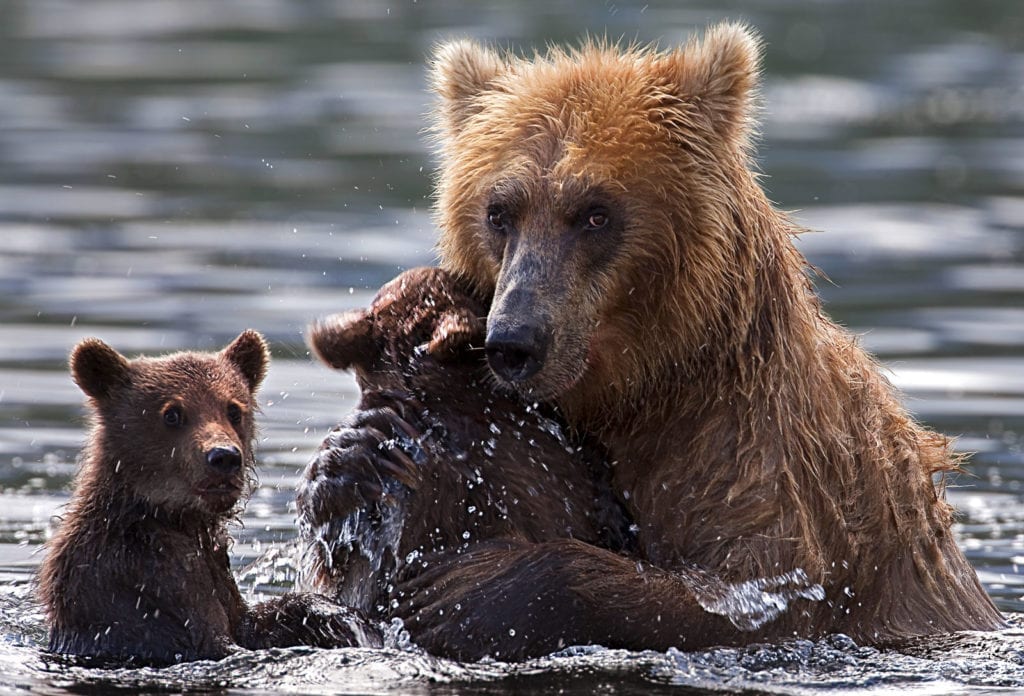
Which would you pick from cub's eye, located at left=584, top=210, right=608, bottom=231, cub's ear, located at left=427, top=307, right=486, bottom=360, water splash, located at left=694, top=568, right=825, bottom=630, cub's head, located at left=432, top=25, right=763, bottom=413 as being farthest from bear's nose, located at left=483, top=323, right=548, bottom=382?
water splash, located at left=694, top=568, right=825, bottom=630

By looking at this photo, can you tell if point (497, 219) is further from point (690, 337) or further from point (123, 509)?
point (123, 509)

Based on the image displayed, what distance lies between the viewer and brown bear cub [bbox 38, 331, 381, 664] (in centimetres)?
854

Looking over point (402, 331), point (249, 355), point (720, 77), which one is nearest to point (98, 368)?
point (249, 355)

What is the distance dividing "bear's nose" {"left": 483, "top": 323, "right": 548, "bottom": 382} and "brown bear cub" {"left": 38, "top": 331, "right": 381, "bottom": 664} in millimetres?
1258

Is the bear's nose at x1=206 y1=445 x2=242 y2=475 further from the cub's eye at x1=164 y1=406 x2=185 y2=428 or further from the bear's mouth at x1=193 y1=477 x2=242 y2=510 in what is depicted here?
the cub's eye at x1=164 y1=406 x2=185 y2=428

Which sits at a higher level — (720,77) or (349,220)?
(720,77)

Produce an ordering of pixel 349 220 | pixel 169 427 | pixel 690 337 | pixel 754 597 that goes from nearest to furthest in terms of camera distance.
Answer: pixel 754 597 → pixel 690 337 → pixel 169 427 → pixel 349 220

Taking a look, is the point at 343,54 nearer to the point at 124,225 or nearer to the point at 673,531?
the point at 124,225

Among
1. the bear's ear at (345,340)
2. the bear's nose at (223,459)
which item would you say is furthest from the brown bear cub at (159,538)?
the bear's ear at (345,340)

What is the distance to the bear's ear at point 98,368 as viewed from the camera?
29.1 feet

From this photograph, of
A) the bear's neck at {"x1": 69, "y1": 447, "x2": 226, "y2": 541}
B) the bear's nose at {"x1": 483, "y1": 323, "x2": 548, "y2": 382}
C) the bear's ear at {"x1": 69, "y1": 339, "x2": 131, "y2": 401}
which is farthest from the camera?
the bear's ear at {"x1": 69, "y1": 339, "x2": 131, "y2": 401}

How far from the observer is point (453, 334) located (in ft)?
28.1

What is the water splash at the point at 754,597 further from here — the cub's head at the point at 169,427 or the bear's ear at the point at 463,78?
the bear's ear at the point at 463,78

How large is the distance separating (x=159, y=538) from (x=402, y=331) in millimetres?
1343
